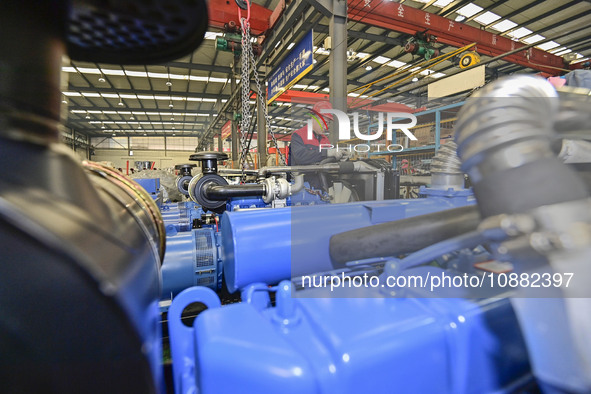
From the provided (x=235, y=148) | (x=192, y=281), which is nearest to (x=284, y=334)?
(x=192, y=281)

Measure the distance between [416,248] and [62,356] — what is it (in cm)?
62

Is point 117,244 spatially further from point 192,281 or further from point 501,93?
point 192,281

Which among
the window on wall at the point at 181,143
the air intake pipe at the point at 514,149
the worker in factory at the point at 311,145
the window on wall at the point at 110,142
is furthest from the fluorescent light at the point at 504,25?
the window on wall at the point at 110,142

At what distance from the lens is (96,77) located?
33.2 feet

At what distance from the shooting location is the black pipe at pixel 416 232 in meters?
0.60

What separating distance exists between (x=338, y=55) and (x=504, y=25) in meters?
5.57

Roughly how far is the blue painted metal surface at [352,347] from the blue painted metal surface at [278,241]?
0.46 feet

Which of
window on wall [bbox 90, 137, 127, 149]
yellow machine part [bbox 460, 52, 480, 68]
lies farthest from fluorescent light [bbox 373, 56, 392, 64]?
window on wall [bbox 90, 137, 127, 149]

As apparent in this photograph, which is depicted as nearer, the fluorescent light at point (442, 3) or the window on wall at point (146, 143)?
the fluorescent light at point (442, 3)

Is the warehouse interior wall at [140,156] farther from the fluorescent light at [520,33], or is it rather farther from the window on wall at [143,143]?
the fluorescent light at [520,33]

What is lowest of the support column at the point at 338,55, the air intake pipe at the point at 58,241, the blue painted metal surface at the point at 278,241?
the blue painted metal surface at the point at 278,241

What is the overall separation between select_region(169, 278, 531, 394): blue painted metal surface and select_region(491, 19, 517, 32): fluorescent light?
8.26m

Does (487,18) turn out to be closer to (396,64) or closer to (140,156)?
(396,64)

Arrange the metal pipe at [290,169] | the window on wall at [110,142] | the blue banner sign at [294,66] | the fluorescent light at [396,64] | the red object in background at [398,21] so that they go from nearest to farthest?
1. the metal pipe at [290,169]
2. the blue banner sign at [294,66]
3. the red object in background at [398,21]
4. the fluorescent light at [396,64]
5. the window on wall at [110,142]
